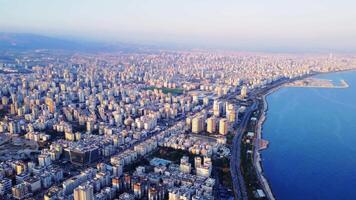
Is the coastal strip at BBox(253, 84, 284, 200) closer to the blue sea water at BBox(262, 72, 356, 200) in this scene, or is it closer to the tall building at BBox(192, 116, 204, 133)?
the blue sea water at BBox(262, 72, 356, 200)

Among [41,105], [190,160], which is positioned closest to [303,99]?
[190,160]

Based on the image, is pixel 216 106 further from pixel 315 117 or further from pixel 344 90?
pixel 344 90

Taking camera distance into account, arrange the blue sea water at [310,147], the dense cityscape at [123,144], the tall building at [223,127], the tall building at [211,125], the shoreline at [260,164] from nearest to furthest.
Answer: the dense cityscape at [123,144] → the shoreline at [260,164] → the blue sea water at [310,147] → the tall building at [223,127] → the tall building at [211,125]

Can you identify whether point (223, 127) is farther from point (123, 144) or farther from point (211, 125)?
point (123, 144)

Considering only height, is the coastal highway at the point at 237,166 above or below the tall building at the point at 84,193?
below

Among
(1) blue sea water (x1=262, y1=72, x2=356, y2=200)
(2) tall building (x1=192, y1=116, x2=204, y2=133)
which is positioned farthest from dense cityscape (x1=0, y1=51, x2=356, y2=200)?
(1) blue sea water (x1=262, y1=72, x2=356, y2=200)

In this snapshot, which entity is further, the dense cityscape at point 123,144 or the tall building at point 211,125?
the tall building at point 211,125

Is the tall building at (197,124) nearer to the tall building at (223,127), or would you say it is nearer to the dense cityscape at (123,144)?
the dense cityscape at (123,144)

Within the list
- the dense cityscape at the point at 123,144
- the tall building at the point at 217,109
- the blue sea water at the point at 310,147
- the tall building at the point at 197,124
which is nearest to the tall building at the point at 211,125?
the dense cityscape at the point at 123,144

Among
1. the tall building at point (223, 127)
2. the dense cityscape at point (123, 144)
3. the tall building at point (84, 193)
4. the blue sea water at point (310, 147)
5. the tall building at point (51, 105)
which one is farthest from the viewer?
the tall building at point (51, 105)
